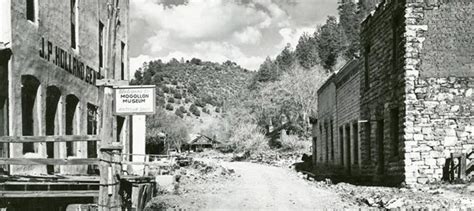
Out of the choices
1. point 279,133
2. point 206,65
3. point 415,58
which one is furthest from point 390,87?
point 206,65

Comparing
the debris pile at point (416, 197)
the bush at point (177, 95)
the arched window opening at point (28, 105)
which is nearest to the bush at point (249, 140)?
the debris pile at point (416, 197)

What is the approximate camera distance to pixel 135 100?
9930mm

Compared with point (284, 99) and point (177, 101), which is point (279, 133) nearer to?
point (284, 99)

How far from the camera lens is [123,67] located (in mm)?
23312

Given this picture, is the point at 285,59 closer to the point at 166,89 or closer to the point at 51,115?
the point at 166,89

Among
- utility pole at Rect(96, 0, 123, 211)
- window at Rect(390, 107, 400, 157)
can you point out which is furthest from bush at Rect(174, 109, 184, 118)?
utility pole at Rect(96, 0, 123, 211)

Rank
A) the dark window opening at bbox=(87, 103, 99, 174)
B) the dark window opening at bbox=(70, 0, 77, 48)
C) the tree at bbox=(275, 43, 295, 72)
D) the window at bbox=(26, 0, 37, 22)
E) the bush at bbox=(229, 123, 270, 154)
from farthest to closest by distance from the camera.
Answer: the tree at bbox=(275, 43, 295, 72)
the bush at bbox=(229, 123, 270, 154)
the dark window opening at bbox=(87, 103, 99, 174)
the dark window opening at bbox=(70, 0, 77, 48)
the window at bbox=(26, 0, 37, 22)

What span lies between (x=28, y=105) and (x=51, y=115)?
5.58ft

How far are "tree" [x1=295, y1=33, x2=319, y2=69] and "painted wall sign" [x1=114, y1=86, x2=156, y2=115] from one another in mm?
71879

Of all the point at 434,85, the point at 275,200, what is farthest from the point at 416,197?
the point at 275,200

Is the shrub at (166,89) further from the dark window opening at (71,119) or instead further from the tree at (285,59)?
the dark window opening at (71,119)

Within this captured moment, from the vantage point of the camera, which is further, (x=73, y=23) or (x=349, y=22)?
(x=349, y=22)

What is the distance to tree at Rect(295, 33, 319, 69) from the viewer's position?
83625mm

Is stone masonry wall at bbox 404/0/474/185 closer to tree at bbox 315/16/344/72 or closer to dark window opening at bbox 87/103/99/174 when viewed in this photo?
dark window opening at bbox 87/103/99/174
